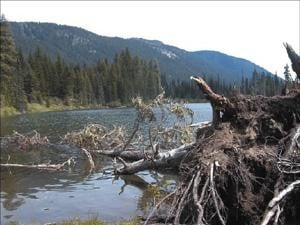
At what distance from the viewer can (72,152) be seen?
3117cm

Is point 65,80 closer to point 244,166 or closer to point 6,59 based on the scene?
point 6,59

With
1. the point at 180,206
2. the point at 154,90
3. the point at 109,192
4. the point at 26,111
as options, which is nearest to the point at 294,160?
the point at 180,206

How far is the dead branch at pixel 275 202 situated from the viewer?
27.0ft

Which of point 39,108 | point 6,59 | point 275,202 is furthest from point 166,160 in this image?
point 39,108

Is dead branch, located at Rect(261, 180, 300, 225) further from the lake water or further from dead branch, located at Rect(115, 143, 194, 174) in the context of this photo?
dead branch, located at Rect(115, 143, 194, 174)

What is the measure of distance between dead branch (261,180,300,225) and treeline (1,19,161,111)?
2989 inches

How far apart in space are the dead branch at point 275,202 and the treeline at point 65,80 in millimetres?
75919

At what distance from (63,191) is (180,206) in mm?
11561

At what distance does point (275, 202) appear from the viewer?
28.1 feet

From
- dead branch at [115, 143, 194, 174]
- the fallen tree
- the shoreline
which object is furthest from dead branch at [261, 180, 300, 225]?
the shoreline

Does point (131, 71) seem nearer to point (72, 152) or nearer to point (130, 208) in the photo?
point (72, 152)

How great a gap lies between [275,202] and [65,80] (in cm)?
11810

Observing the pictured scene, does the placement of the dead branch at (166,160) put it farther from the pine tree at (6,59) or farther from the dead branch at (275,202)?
Answer: the pine tree at (6,59)

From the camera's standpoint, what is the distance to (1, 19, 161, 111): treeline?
86.8 m
